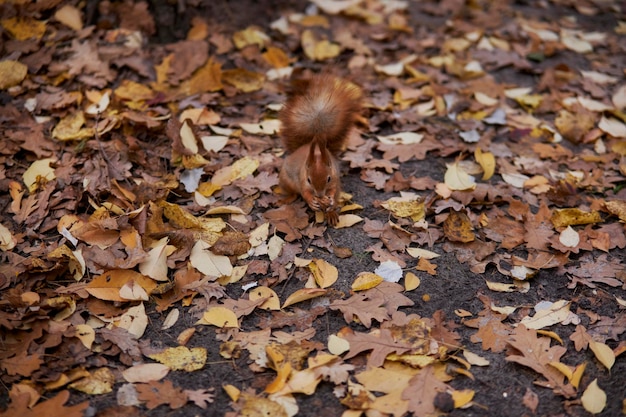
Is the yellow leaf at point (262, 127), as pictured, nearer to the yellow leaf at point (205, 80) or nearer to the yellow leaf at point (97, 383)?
the yellow leaf at point (205, 80)

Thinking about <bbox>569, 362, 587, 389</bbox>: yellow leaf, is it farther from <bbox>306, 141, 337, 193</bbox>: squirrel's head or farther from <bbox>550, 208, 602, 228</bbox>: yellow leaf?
<bbox>306, 141, 337, 193</bbox>: squirrel's head

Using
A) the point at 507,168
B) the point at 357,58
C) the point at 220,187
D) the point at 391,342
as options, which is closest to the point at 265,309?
the point at 391,342

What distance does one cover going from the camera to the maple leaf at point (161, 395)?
8.02 feet

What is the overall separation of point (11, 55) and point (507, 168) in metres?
3.21

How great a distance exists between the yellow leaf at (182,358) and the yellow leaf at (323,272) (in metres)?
0.64

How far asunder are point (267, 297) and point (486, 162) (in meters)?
1.64

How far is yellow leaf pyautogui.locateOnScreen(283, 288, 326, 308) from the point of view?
9.50ft

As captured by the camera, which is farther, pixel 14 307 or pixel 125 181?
pixel 125 181

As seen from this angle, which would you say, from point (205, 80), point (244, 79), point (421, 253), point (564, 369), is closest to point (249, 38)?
point (244, 79)

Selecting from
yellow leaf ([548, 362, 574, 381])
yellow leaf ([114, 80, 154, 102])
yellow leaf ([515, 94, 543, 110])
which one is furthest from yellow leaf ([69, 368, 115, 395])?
yellow leaf ([515, 94, 543, 110])

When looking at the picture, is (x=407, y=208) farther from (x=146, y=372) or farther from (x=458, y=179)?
(x=146, y=372)

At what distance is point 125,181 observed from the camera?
345 cm

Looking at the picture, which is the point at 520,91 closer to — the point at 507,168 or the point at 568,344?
the point at 507,168

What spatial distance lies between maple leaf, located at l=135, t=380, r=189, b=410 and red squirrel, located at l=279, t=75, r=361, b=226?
118 centimetres
